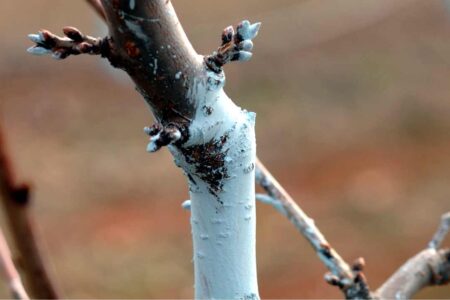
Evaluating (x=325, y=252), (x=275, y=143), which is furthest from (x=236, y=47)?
(x=275, y=143)

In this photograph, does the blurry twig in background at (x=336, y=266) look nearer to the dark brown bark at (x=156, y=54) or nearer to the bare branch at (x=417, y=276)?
the bare branch at (x=417, y=276)

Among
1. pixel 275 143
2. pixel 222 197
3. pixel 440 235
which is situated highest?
pixel 275 143

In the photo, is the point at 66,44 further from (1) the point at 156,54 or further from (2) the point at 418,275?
(2) the point at 418,275

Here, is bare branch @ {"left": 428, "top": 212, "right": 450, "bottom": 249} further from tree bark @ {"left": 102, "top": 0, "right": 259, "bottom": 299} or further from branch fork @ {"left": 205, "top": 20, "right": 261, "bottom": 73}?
branch fork @ {"left": 205, "top": 20, "right": 261, "bottom": 73}

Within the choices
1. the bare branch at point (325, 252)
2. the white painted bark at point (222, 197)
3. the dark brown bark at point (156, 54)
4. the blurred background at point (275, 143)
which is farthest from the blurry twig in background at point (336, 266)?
the blurred background at point (275, 143)

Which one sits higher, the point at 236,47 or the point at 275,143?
the point at 275,143

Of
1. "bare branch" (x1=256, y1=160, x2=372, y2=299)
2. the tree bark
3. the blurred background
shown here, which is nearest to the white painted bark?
the tree bark

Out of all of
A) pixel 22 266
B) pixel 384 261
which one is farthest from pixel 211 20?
pixel 22 266
